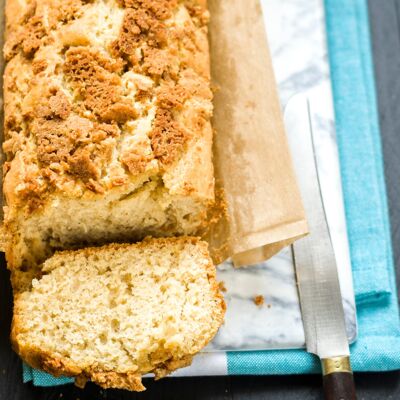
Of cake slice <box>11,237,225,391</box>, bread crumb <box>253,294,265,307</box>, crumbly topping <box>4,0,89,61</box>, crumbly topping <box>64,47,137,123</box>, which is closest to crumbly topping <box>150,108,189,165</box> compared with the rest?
crumbly topping <box>64,47,137,123</box>

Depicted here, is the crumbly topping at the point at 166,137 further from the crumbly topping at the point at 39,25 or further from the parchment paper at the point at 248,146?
the crumbly topping at the point at 39,25

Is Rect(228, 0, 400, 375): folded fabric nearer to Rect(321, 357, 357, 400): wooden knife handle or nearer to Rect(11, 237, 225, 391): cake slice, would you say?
Rect(321, 357, 357, 400): wooden knife handle

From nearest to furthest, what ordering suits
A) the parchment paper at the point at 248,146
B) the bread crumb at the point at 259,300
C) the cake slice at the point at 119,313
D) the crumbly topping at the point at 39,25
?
the cake slice at the point at 119,313
the crumbly topping at the point at 39,25
the parchment paper at the point at 248,146
the bread crumb at the point at 259,300

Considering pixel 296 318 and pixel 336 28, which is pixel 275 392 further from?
pixel 336 28

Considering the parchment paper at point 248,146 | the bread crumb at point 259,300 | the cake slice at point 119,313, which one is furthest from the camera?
the bread crumb at point 259,300

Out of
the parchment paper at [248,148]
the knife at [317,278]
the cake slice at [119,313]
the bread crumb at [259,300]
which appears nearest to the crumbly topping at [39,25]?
the parchment paper at [248,148]

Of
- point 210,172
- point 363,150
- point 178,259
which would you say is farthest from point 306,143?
point 178,259
